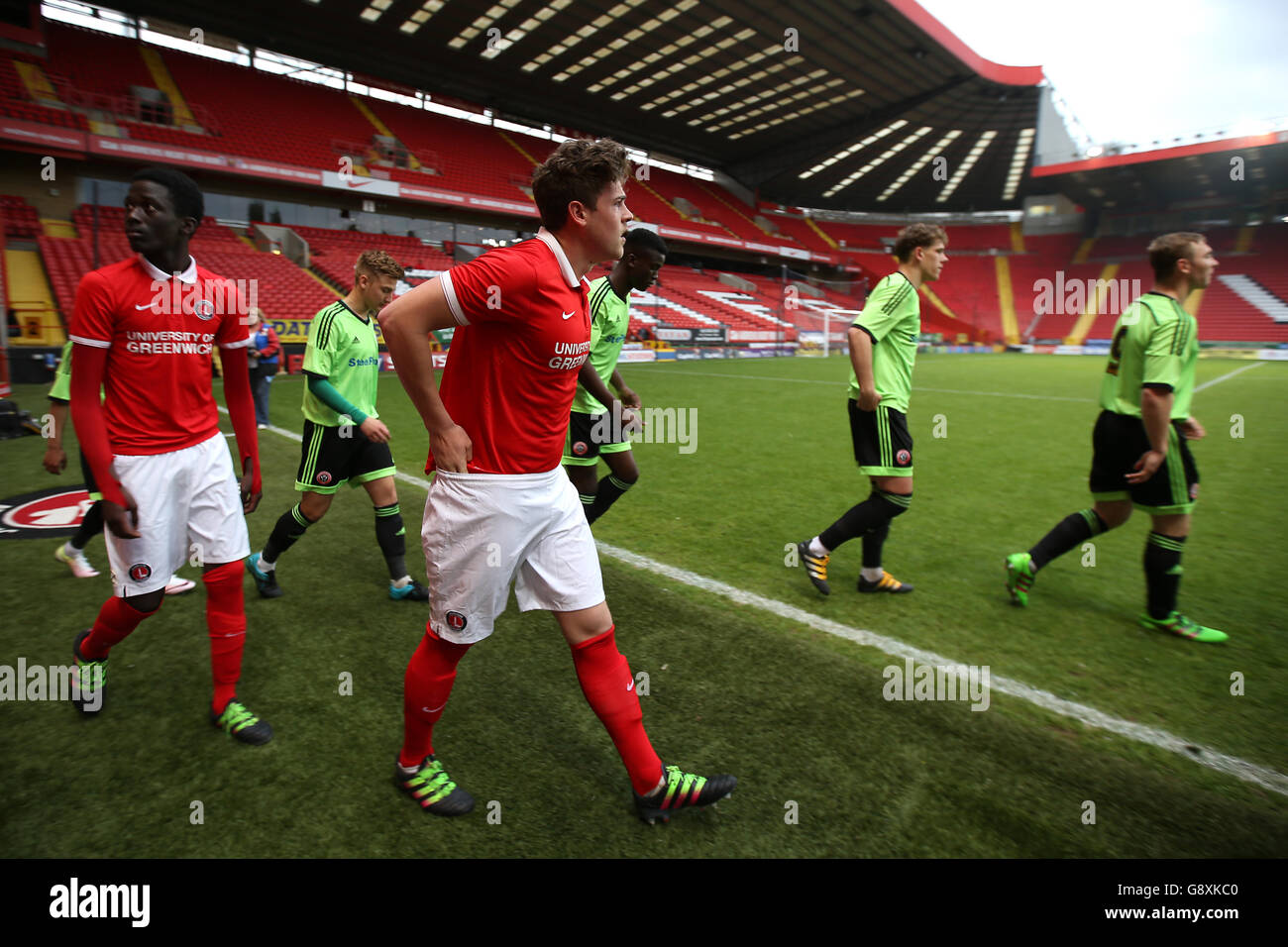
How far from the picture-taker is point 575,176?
196cm

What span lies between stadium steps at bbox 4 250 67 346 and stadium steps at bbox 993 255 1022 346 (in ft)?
161

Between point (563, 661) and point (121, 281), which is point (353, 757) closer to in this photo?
point (563, 661)

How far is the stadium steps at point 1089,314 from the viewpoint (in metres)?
43.8

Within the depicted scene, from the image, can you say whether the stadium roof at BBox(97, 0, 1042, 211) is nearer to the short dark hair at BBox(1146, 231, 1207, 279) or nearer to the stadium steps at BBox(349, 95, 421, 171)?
the stadium steps at BBox(349, 95, 421, 171)

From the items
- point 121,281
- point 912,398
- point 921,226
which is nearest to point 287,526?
point 121,281

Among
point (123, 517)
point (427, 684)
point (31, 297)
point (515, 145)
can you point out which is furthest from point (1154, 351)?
point (515, 145)

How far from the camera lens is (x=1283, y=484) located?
7168mm

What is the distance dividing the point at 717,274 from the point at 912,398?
30.6 meters

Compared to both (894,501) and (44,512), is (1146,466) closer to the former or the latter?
(894,501)

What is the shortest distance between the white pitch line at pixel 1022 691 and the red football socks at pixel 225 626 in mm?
2418

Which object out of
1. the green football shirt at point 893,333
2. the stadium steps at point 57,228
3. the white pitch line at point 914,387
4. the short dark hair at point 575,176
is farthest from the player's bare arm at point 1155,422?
the stadium steps at point 57,228

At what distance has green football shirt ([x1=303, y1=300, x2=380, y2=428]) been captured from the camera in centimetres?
387

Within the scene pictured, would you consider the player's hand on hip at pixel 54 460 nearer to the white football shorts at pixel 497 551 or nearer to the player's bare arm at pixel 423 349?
the white football shorts at pixel 497 551

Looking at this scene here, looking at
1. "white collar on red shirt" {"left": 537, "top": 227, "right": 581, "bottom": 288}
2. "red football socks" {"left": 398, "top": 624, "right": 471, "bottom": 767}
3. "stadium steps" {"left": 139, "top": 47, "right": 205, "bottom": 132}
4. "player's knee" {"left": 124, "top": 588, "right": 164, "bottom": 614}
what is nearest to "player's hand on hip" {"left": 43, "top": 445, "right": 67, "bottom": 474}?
"player's knee" {"left": 124, "top": 588, "right": 164, "bottom": 614}
